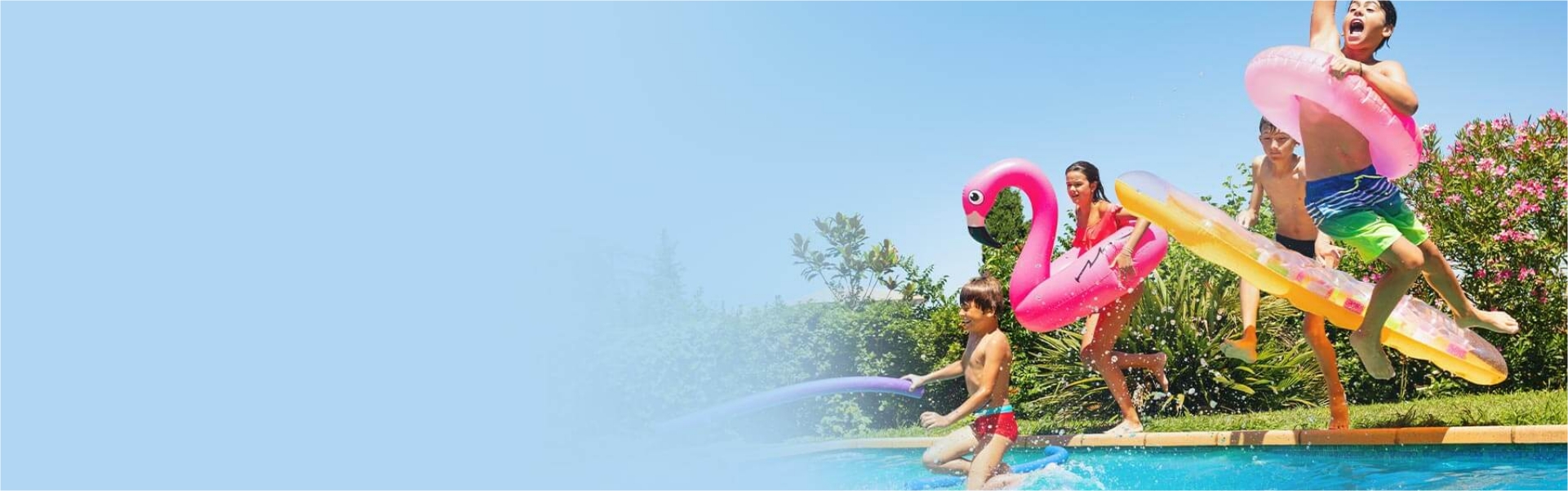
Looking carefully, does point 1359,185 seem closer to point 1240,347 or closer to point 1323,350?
point 1240,347

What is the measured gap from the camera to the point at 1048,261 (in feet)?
17.9

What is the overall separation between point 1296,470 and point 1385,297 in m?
1.86

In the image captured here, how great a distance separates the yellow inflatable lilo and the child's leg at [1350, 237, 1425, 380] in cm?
15

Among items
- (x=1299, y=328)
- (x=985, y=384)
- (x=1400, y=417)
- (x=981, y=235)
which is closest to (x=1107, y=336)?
(x=981, y=235)

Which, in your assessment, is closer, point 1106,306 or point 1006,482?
point 1006,482

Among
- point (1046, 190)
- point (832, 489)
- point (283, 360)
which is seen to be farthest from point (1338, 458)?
point (283, 360)

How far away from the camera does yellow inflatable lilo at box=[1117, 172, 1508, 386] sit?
4688 millimetres

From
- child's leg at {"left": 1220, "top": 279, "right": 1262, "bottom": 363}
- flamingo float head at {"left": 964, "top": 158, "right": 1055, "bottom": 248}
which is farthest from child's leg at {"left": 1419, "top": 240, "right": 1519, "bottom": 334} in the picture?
flamingo float head at {"left": 964, "top": 158, "right": 1055, "bottom": 248}

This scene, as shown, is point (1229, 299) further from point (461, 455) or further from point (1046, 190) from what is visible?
point (461, 455)

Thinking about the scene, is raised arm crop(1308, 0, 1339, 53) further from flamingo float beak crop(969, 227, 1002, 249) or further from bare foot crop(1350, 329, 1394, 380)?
flamingo float beak crop(969, 227, 1002, 249)

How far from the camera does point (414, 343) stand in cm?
1194

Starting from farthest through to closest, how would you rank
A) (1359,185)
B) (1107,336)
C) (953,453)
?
(1107,336), (953,453), (1359,185)

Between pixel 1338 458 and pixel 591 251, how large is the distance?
34.5 feet

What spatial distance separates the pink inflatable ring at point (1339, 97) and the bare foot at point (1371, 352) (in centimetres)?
67
